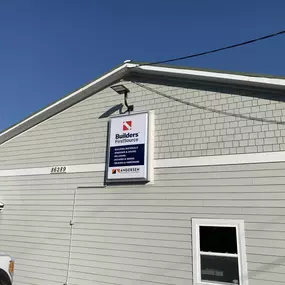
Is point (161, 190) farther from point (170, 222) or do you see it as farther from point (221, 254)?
point (221, 254)

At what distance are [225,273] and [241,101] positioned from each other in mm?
3683

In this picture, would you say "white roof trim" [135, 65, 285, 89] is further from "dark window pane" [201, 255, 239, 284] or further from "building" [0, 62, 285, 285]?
"dark window pane" [201, 255, 239, 284]

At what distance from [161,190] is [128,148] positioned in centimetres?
145

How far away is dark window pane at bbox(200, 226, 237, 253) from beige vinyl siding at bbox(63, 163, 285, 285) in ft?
0.85

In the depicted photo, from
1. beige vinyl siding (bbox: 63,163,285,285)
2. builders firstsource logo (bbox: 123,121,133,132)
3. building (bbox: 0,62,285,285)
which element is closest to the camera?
beige vinyl siding (bbox: 63,163,285,285)

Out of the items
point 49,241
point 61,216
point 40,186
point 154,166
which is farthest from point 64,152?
point 154,166

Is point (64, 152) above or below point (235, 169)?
above

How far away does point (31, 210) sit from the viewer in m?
9.10

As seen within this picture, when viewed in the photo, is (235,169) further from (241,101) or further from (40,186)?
(40,186)

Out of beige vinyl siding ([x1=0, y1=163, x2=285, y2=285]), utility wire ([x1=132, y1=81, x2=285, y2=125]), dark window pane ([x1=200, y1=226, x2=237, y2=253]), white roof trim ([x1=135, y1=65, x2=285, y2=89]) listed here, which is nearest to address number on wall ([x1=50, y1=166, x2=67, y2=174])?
beige vinyl siding ([x1=0, y1=163, x2=285, y2=285])

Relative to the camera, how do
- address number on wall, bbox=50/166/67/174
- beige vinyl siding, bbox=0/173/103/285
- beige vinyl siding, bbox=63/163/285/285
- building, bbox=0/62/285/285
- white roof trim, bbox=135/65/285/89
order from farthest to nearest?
address number on wall, bbox=50/166/67/174 → beige vinyl siding, bbox=0/173/103/285 → white roof trim, bbox=135/65/285/89 → building, bbox=0/62/285/285 → beige vinyl siding, bbox=63/163/285/285

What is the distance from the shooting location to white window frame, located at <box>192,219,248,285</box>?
584 cm

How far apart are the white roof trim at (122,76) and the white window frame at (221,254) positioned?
9.85 feet

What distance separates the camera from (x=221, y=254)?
6.11m
